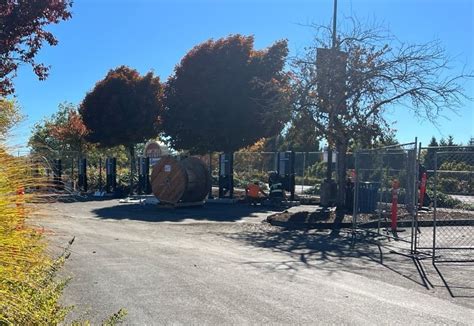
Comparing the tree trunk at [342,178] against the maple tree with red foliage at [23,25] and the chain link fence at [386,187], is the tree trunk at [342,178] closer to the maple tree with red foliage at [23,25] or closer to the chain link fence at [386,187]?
the chain link fence at [386,187]

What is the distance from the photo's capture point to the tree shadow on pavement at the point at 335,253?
27.9 ft

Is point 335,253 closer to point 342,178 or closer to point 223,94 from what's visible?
point 342,178

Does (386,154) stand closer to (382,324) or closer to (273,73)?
(382,324)

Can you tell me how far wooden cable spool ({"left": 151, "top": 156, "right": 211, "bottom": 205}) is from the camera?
19.9 metres

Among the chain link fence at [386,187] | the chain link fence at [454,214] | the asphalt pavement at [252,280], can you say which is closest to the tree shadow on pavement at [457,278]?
the asphalt pavement at [252,280]

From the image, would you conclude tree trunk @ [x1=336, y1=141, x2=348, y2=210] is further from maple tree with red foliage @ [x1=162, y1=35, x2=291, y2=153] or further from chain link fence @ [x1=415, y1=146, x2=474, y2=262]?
maple tree with red foliage @ [x1=162, y1=35, x2=291, y2=153]

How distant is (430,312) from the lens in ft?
19.9

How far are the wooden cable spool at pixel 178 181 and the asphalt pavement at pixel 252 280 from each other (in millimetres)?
6823

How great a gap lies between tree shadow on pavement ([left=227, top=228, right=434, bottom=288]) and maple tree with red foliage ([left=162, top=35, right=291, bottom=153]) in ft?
34.8

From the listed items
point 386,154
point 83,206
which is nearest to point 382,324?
point 386,154

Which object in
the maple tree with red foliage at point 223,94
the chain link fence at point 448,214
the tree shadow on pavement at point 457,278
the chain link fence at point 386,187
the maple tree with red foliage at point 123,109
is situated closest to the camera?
the tree shadow on pavement at point 457,278

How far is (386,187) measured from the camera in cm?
1250

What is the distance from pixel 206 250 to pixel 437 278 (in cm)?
438

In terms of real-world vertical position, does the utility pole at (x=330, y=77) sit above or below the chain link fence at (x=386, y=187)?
above
